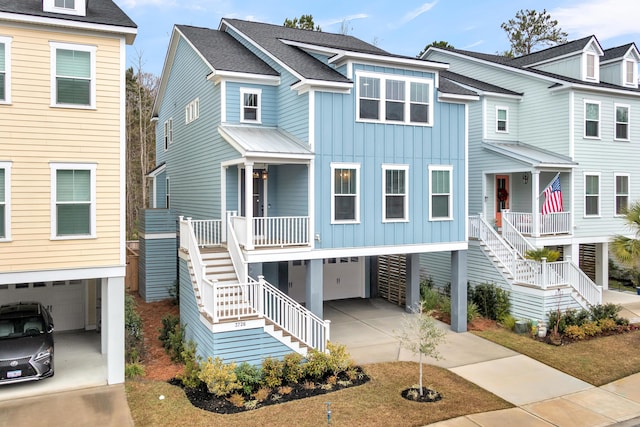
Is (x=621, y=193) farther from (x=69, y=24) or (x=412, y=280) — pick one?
(x=69, y=24)

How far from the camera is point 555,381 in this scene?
11977 mm

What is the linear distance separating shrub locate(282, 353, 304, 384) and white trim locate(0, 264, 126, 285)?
4396mm

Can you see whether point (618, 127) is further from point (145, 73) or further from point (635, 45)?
point (145, 73)

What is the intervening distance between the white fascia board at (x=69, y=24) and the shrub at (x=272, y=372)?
8.24m

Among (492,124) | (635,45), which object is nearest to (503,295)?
(492,124)

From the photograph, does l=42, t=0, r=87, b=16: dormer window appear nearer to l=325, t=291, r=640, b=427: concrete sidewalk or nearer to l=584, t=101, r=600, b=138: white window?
l=325, t=291, r=640, b=427: concrete sidewalk

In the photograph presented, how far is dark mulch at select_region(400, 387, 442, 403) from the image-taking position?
1065 cm

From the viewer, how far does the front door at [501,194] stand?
70.6 feet

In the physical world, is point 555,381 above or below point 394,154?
below

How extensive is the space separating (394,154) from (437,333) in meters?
5.95

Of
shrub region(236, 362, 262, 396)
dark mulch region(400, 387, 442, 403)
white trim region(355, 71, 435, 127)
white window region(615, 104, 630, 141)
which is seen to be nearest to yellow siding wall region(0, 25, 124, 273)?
shrub region(236, 362, 262, 396)

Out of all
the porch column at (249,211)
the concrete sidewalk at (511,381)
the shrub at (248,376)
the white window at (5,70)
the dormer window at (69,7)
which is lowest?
the concrete sidewalk at (511,381)

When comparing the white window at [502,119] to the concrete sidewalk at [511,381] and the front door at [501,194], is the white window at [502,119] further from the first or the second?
the concrete sidewalk at [511,381]

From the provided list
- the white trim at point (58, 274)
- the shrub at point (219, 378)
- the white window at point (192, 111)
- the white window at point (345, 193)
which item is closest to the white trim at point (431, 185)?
the white window at point (345, 193)
